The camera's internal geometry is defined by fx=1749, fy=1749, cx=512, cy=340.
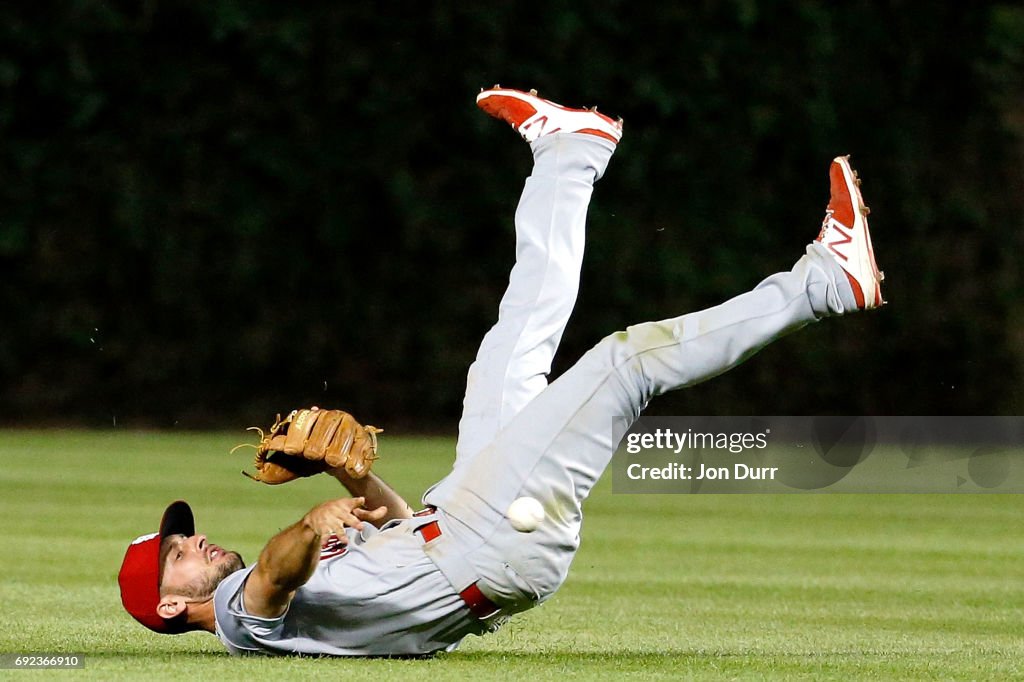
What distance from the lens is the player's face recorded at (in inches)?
165

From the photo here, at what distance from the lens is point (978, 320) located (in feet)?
49.0

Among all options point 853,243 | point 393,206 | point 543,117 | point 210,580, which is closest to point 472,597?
point 210,580

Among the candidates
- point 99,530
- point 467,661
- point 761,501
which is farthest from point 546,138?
point 761,501

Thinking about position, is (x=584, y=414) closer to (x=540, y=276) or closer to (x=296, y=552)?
(x=540, y=276)

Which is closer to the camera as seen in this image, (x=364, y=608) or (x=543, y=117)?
(x=364, y=608)

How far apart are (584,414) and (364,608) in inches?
27.3

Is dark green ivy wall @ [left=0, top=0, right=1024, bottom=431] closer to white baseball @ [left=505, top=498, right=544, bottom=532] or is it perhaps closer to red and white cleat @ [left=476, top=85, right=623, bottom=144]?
red and white cleat @ [left=476, top=85, right=623, bottom=144]

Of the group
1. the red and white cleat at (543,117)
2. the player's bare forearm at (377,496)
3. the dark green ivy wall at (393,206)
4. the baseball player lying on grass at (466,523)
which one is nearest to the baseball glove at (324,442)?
the baseball player lying on grass at (466,523)

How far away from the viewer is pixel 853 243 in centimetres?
432

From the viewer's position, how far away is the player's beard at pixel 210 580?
4.19 metres

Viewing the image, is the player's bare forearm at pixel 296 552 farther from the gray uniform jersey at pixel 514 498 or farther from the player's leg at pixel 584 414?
the player's leg at pixel 584 414

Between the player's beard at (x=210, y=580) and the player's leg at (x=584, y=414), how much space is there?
0.53m

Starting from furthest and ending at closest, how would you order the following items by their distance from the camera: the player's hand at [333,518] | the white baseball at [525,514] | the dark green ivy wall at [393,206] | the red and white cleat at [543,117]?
the dark green ivy wall at [393,206] < the red and white cleat at [543,117] < the white baseball at [525,514] < the player's hand at [333,518]

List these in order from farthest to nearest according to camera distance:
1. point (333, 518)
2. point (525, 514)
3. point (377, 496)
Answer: point (377, 496) < point (525, 514) < point (333, 518)
